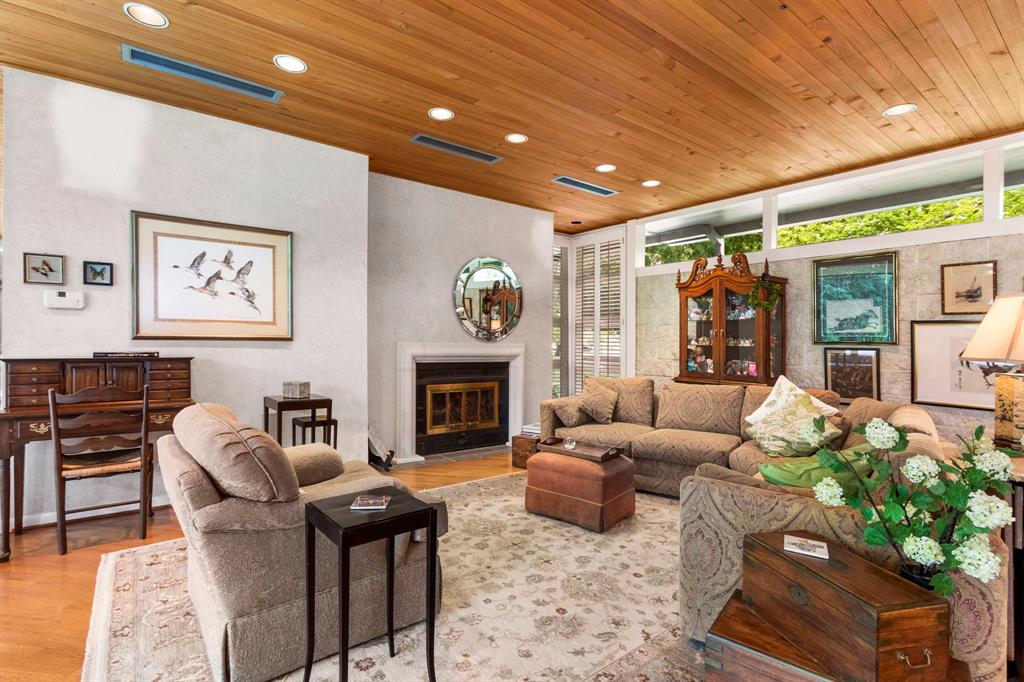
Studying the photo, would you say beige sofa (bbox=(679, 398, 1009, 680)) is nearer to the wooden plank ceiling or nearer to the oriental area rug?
the oriental area rug

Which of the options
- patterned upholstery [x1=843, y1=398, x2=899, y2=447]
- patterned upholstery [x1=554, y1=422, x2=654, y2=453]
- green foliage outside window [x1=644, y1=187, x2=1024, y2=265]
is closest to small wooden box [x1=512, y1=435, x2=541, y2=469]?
patterned upholstery [x1=554, y1=422, x2=654, y2=453]

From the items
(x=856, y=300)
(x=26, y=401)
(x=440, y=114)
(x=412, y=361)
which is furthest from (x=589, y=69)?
(x=26, y=401)

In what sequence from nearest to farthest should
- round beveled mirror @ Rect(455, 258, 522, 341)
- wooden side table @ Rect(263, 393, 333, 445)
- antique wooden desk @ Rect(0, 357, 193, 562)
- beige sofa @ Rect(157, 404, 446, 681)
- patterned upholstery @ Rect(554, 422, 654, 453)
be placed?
beige sofa @ Rect(157, 404, 446, 681)
antique wooden desk @ Rect(0, 357, 193, 562)
wooden side table @ Rect(263, 393, 333, 445)
patterned upholstery @ Rect(554, 422, 654, 453)
round beveled mirror @ Rect(455, 258, 522, 341)

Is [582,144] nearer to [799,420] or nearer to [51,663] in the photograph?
[799,420]

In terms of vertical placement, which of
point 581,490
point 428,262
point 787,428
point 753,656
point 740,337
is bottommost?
point 581,490

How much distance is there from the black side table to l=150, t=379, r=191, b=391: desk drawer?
225cm

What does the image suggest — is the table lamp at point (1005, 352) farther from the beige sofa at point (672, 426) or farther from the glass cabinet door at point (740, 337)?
the glass cabinet door at point (740, 337)

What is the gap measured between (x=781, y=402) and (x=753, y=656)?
278cm

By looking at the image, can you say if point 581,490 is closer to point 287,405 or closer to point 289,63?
point 287,405

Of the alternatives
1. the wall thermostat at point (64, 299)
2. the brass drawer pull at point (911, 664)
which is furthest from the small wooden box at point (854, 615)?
the wall thermostat at point (64, 299)

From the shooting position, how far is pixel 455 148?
443cm

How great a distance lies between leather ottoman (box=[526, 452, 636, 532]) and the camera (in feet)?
10.7

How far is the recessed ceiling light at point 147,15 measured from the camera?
8.25 feet

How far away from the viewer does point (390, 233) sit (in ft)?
17.2
